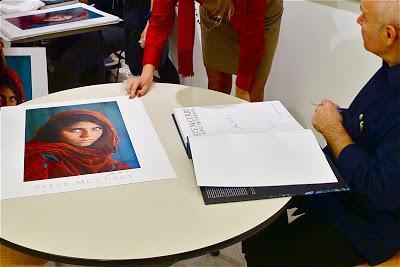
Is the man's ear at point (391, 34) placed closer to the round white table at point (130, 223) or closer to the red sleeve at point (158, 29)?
the round white table at point (130, 223)

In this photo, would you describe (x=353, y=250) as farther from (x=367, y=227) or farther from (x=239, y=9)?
(x=239, y=9)

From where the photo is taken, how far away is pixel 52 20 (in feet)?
6.26

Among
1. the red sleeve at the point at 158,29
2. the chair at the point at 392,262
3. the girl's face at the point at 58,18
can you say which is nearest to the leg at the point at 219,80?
the red sleeve at the point at 158,29

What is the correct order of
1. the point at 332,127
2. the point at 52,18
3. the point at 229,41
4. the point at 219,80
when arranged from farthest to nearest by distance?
the point at 52,18 < the point at 219,80 < the point at 229,41 < the point at 332,127

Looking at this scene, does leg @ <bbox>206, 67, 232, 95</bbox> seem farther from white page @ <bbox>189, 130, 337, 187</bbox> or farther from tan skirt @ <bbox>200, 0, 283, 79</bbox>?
white page @ <bbox>189, 130, 337, 187</bbox>

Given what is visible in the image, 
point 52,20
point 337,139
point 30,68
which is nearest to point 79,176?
point 337,139

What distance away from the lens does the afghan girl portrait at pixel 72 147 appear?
33.9 inches

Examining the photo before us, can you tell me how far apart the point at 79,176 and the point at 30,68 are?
789mm

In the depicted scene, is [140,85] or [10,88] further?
[10,88]

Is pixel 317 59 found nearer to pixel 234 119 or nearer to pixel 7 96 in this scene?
pixel 234 119

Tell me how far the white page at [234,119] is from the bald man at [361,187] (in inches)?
3.8

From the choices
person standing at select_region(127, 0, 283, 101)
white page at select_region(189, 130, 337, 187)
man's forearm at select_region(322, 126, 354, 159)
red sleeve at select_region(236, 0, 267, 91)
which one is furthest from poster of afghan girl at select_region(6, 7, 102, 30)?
Answer: man's forearm at select_region(322, 126, 354, 159)

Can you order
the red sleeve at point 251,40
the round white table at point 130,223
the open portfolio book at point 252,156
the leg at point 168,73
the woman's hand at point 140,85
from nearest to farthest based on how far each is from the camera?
1. the round white table at point 130,223
2. the open portfolio book at point 252,156
3. the woman's hand at point 140,85
4. the red sleeve at point 251,40
5. the leg at point 168,73

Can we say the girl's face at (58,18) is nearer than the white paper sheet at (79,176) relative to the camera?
No
